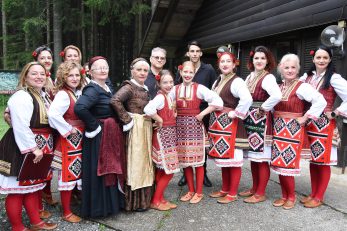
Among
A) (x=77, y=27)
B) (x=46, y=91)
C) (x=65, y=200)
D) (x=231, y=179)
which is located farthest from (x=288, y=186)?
(x=77, y=27)

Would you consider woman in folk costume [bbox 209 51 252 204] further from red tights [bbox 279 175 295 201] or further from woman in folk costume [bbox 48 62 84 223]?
woman in folk costume [bbox 48 62 84 223]

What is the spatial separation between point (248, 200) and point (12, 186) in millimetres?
2491

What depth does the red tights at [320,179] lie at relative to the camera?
11.8ft

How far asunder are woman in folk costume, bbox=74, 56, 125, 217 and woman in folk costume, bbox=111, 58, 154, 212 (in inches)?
5.4

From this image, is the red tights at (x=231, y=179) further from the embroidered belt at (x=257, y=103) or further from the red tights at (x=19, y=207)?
the red tights at (x=19, y=207)

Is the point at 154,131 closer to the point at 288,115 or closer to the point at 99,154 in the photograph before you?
the point at 99,154

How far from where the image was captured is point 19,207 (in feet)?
9.55

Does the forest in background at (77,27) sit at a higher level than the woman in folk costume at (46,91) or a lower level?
higher

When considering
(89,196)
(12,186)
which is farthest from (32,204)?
(89,196)

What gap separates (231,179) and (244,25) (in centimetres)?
489

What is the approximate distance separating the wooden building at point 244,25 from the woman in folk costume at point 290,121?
187 cm

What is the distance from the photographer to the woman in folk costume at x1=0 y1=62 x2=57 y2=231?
2.76 metres

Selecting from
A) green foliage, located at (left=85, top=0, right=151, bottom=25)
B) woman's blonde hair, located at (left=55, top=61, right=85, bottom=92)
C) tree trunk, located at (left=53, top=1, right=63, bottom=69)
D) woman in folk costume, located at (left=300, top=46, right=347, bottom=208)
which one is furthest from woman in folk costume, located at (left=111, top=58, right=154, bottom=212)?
tree trunk, located at (left=53, top=1, right=63, bottom=69)

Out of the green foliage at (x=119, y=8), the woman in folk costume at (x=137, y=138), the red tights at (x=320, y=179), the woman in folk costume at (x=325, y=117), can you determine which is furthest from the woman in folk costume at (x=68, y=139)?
the green foliage at (x=119, y=8)
